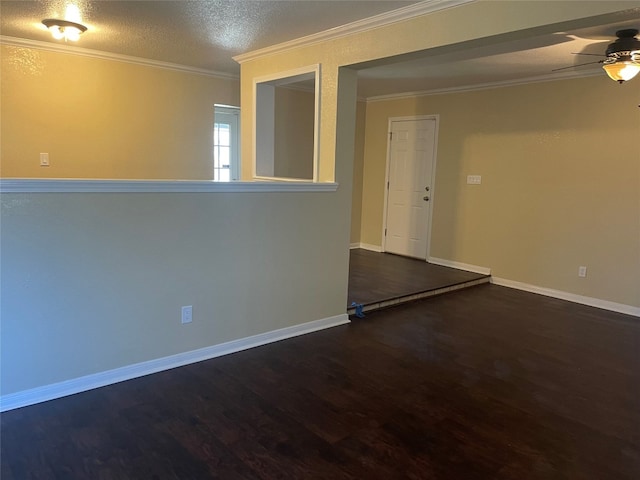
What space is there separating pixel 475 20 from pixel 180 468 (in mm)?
2962

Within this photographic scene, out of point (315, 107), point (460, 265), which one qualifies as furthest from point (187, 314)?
point (460, 265)

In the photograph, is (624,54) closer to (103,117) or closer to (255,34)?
(255,34)

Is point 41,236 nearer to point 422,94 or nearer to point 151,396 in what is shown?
point 151,396

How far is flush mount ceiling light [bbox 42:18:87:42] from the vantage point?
3.51 m

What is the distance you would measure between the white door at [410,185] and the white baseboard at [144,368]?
116 inches

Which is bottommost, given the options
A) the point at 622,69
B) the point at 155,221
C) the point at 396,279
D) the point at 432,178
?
the point at 396,279

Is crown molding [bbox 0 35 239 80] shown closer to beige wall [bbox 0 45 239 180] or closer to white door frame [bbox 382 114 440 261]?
beige wall [bbox 0 45 239 180]

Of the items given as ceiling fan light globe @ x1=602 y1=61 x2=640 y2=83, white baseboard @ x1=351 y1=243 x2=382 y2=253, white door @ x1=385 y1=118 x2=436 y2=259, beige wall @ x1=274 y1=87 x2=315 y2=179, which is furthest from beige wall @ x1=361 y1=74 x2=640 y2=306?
beige wall @ x1=274 y1=87 x2=315 y2=179

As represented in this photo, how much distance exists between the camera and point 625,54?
3.32 m

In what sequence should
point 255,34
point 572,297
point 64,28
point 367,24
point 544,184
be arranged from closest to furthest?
point 367,24, point 64,28, point 255,34, point 572,297, point 544,184

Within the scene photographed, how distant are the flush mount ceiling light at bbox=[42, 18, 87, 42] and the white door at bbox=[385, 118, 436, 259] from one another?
425 cm

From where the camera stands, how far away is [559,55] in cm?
402

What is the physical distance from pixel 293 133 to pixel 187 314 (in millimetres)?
3611

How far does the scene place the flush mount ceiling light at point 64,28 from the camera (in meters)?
3.51
